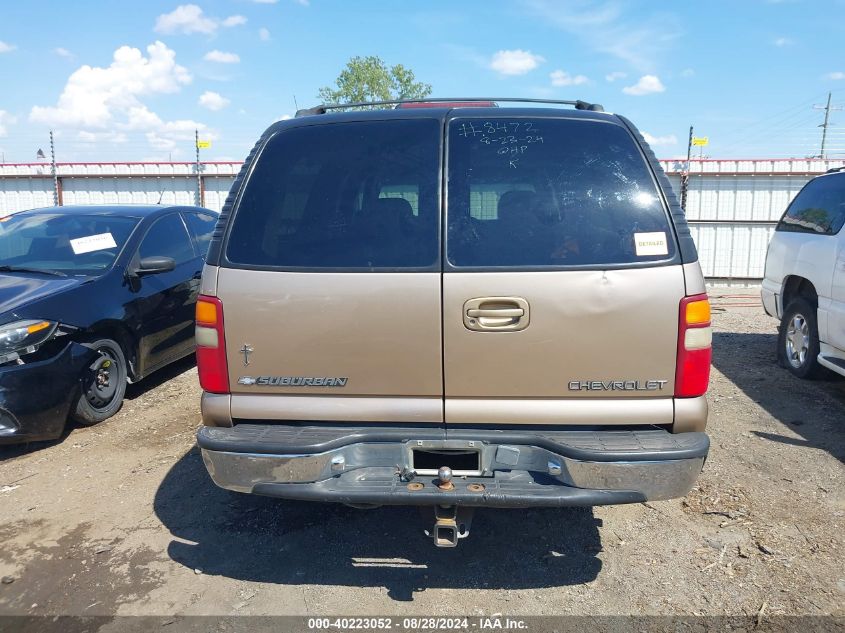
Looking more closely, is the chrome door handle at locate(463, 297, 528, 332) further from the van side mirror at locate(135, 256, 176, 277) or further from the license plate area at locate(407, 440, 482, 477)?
the van side mirror at locate(135, 256, 176, 277)

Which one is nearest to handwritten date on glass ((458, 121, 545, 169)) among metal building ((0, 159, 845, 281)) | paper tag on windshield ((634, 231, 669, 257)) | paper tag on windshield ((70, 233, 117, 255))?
paper tag on windshield ((634, 231, 669, 257))

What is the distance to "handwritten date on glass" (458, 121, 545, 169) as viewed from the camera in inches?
103

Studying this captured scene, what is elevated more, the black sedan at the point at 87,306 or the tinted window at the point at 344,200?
the tinted window at the point at 344,200

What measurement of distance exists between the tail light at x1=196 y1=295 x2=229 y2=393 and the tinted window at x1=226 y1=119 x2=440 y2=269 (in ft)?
0.76

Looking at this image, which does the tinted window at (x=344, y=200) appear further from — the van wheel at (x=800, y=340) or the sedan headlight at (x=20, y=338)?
the van wheel at (x=800, y=340)

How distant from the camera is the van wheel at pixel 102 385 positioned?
4.58 metres

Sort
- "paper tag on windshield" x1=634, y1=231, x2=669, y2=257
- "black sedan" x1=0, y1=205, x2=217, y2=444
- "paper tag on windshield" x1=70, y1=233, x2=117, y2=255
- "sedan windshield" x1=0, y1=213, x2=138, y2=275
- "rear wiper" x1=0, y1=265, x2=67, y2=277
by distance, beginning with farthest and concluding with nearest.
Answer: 1. "paper tag on windshield" x1=70, y1=233, x2=117, y2=255
2. "sedan windshield" x1=0, y1=213, x2=138, y2=275
3. "rear wiper" x1=0, y1=265, x2=67, y2=277
4. "black sedan" x1=0, y1=205, x2=217, y2=444
5. "paper tag on windshield" x1=634, y1=231, x2=669, y2=257

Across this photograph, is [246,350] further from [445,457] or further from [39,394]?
[39,394]

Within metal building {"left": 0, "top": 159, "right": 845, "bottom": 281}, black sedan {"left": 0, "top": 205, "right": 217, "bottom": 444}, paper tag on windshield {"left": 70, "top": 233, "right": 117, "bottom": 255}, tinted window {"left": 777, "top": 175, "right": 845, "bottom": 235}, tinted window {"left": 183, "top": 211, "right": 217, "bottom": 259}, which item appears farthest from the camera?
metal building {"left": 0, "top": 159, "right": 845, "bottom": 281}

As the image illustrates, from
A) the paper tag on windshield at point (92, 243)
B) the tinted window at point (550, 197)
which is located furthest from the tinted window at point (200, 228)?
the tinted window at point (550, 197)

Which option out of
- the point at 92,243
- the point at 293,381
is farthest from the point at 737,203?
the point at 293,381

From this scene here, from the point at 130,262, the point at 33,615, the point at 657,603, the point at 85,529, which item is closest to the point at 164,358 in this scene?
the point at 130,262

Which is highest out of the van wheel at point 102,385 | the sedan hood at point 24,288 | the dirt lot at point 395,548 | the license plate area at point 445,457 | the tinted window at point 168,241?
the tinted window at point 168,241

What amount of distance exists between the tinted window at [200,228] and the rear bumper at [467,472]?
4.25m
